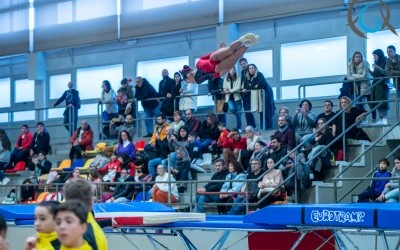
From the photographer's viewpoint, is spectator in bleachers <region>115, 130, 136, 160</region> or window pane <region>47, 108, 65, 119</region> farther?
window pane <region>47, 108, 65, 119</region>

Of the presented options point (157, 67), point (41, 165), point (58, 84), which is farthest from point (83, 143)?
point (58, 84)

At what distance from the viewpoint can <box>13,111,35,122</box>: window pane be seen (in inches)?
939

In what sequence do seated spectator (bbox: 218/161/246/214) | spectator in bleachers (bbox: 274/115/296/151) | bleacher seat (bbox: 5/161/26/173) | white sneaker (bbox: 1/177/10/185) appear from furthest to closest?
bleacher seat (bbox: 5/161/26/173)
white sneaker (bbox: 1/177/10/185)
spectator in bleachers (bbox: 274/115/296/151)
seated spectator (bbox: 218/161/246/214)

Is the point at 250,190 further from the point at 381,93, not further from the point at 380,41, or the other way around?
the point at 380,41

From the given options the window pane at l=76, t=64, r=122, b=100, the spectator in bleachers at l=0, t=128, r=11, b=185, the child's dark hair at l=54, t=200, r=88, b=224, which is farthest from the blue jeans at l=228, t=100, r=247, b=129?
the child's dark hair at l=54, t=200, r=88, b=224

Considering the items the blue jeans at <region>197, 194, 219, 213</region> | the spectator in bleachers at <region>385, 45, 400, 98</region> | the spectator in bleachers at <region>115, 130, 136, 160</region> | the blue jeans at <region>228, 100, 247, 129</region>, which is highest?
the spectator in bleachers at <region>385, 45, 400, 98</region>

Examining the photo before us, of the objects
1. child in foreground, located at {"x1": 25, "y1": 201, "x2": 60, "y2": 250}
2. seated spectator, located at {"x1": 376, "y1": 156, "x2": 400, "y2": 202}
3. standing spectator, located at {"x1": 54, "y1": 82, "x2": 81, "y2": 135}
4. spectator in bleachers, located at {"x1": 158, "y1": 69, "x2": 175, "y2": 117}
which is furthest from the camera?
standing spectator, located at {"x1": 54, "y1": 82, "x2": 81, "y2": 135}

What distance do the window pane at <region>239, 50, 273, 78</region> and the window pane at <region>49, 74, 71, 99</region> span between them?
6.29m

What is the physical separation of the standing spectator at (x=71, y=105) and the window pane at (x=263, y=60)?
4.82 m

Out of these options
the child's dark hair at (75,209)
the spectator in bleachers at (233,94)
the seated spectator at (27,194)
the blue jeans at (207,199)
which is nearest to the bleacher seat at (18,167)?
the seated spectator at (27,194)

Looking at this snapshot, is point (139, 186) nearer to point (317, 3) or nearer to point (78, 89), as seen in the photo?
point (317, 3)

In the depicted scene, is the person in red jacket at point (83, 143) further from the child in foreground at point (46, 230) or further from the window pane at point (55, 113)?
the child in foreground at point (46, 230)

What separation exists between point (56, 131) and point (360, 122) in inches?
438

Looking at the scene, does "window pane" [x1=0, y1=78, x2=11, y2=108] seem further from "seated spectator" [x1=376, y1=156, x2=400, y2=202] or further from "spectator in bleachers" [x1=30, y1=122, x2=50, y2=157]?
"seated spectator" [x1=376, y1=156, x2=400, y2=202]
